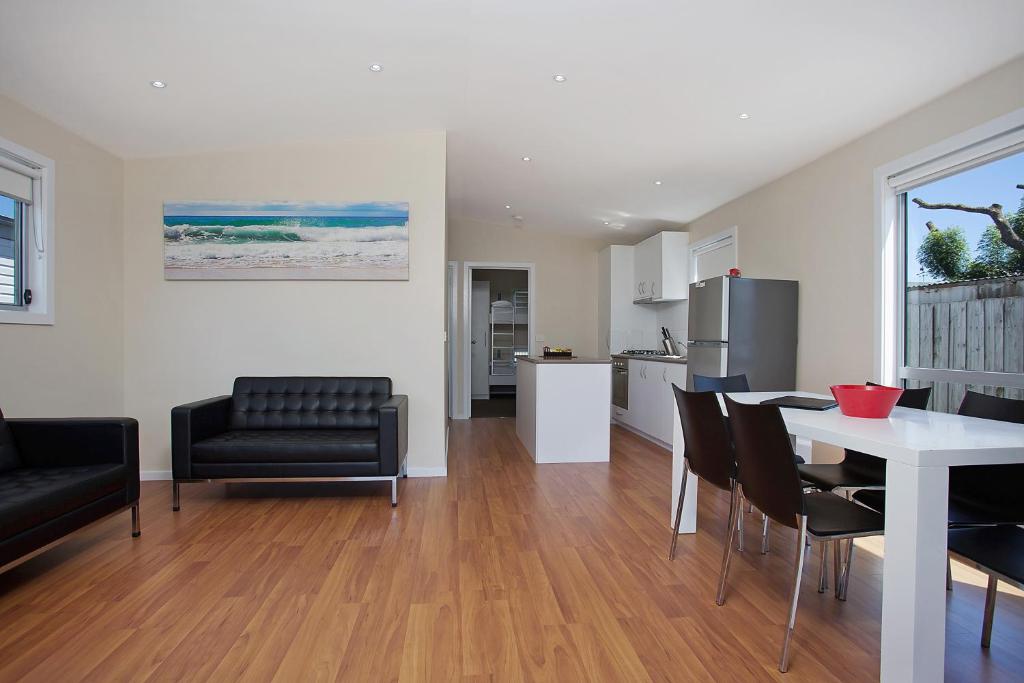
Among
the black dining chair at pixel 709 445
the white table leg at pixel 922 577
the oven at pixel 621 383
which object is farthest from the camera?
the oven at pixel 621 383

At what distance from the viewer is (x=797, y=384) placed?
14.3 ft

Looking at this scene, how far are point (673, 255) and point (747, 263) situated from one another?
1234 millimetres

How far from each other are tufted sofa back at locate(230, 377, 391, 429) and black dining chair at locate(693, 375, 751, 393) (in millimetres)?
2231

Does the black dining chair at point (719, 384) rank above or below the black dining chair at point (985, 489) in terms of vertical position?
above

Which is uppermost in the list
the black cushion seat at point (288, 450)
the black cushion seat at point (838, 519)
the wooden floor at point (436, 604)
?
the black cushion seat at point (838, 519)

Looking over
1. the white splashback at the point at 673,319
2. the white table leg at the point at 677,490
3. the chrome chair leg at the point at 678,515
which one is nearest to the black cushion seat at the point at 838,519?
the chrome chair leg at the point at 678,515

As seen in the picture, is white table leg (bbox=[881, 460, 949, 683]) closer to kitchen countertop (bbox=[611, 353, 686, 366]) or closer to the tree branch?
the tree branch

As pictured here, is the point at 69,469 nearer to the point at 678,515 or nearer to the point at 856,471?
the point at 678,515

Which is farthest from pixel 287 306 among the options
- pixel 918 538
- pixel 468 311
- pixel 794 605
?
pixel 918 538

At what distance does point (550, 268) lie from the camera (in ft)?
25.0

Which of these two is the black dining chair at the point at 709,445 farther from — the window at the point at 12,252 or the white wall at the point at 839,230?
the window at the point at 12,252

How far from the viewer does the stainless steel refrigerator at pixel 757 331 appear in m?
4.25

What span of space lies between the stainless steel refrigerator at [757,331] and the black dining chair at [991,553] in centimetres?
245

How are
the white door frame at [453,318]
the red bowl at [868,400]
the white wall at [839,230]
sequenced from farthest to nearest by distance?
1. the white door frame at [453,318]
2. the white wall at [839,230]
3. the red bowl at [868,400]
